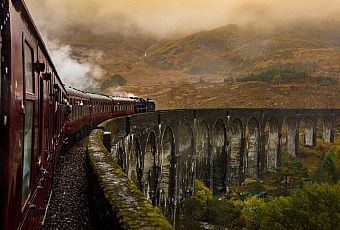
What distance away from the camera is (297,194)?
2414cm

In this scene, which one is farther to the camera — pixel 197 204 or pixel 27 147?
pixel 197 204

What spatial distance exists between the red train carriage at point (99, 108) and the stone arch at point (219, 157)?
44.5 feet

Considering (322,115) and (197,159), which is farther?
(322,115)

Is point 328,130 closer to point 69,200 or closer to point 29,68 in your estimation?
point 69,200

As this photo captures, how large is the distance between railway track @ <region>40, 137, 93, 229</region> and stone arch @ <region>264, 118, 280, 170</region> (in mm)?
Result: 35293

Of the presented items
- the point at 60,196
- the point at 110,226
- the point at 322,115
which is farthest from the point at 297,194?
the point at 322,115

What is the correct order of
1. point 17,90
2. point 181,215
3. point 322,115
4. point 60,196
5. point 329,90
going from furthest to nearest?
point 329,90 → point 322,115 → point 181,215 → point 60,196 → point 17,90

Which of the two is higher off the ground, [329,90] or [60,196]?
[329,90]

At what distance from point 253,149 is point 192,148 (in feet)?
47.1

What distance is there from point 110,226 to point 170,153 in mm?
21215

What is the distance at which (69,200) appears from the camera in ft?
21.0

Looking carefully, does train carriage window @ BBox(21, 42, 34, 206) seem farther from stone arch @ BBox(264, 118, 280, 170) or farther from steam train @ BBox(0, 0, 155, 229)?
stone arch @ BBox(264, 118, 280, 170)

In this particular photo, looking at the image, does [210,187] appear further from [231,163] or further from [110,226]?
[110,226]

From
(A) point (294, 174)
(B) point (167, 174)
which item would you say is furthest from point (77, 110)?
(A) point (294, 174)
